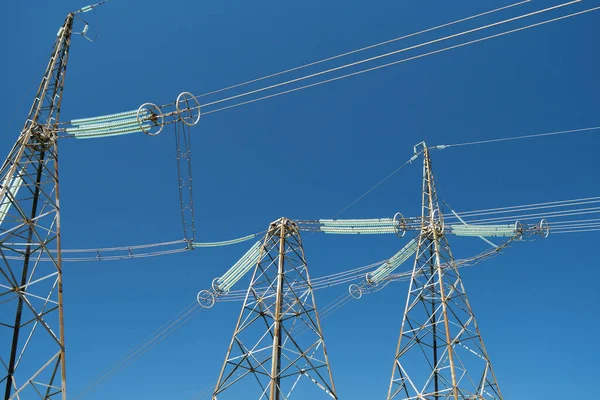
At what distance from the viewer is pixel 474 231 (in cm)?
3142

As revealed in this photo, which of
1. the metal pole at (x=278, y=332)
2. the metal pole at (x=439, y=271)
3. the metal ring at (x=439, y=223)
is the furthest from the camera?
the metal ring at (x=439, y=223)

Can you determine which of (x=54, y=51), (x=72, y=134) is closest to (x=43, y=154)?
(x=72, y=134)

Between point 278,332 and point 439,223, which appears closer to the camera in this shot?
point 278,332

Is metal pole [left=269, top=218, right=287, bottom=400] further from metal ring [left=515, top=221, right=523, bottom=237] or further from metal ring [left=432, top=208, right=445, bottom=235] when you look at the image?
metal ring [left=515, top=221, right=523, bottom=237]

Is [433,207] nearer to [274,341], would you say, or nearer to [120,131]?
[274,341]

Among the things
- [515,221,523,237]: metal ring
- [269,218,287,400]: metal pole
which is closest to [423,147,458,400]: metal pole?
[515,221,523,237]: metal ring

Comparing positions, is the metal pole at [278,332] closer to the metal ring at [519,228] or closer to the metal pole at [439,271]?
the metal pole at [439,271]

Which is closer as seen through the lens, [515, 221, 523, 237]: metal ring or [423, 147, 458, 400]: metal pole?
[423, 147, 458, 400]: metal pole

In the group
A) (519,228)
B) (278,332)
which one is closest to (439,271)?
(519,228)

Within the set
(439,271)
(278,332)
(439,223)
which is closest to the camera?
(278,332)

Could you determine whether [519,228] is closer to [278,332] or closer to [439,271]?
[439,271]

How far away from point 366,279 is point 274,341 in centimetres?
1556

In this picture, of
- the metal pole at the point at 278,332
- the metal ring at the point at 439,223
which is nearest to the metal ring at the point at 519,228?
the metal ring at the point at 439,223

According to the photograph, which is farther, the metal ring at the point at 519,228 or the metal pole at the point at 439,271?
the metal ring at the point at 519,228
